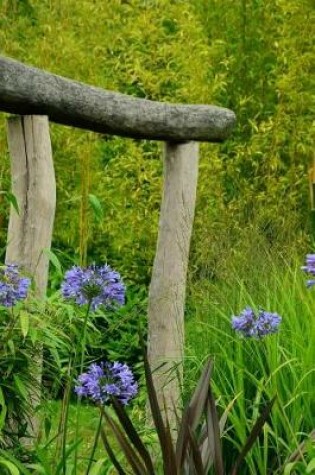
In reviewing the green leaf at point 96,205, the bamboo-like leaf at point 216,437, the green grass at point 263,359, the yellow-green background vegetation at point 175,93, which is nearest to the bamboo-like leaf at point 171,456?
the bamboo-like leaf at point 216,437

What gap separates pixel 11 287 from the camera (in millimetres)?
3318

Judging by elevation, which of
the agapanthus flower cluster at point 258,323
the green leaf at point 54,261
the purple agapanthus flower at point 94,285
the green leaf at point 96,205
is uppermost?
the green leaf at point 96,205

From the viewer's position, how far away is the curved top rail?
445cm

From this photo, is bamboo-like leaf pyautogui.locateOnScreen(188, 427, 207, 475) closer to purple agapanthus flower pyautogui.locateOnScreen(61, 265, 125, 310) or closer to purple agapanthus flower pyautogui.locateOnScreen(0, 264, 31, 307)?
purple agapanthus flower pyautogui.locateOnScreen(61, 265, 125, 310)

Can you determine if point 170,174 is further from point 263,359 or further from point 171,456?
point 171,456

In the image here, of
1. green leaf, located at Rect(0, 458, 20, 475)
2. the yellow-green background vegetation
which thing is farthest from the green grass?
the yellow-green background vegetation

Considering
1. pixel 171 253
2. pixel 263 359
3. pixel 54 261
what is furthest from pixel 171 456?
pixel 171 253

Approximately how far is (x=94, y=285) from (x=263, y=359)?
5.39 ft

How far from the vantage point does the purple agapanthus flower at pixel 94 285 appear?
10.4 ft

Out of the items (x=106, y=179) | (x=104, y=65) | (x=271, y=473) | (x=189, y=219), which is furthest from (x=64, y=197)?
(x=271, y=473)

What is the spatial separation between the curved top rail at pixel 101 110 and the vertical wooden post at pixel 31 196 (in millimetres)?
91

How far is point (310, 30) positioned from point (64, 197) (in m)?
2.14

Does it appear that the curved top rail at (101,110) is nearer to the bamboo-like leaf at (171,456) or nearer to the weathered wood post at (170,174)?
the weathered wood post at (170,174)

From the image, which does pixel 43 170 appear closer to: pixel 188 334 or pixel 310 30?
pixel 188 334
